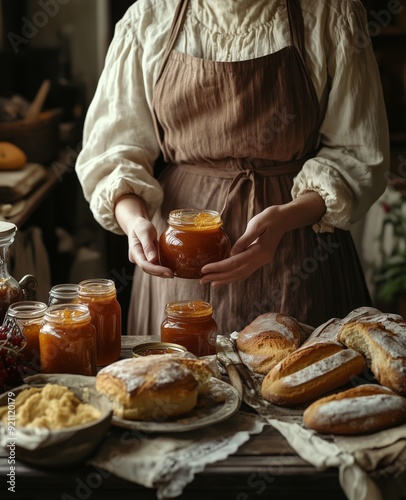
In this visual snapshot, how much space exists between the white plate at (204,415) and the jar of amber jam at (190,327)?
173 mm

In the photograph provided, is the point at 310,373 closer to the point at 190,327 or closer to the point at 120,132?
the point at 190,327

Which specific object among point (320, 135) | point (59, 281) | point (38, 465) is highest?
point (320, 135)

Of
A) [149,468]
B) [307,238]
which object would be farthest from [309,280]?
[149,468]

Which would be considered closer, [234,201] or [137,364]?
[137,364]

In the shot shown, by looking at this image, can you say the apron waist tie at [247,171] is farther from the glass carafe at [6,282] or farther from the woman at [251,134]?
the glass carafe at [6,282]

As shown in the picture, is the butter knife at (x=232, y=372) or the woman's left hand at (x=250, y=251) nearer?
the butter knife at (x=232, y=372)

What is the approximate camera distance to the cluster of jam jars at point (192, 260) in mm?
1751

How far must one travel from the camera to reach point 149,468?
1.30 m

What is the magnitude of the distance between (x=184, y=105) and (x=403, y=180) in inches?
107

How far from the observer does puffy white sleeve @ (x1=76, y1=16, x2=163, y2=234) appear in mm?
2312

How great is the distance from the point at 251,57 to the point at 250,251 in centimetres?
62

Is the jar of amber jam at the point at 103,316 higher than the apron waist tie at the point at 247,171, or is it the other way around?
the apron waist tie at the point at 247,171

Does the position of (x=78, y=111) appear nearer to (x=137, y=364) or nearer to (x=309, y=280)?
(x=309, y=280)

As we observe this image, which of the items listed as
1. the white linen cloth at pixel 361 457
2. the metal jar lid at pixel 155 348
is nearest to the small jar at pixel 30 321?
the metal jar lid at pixel 155 348
